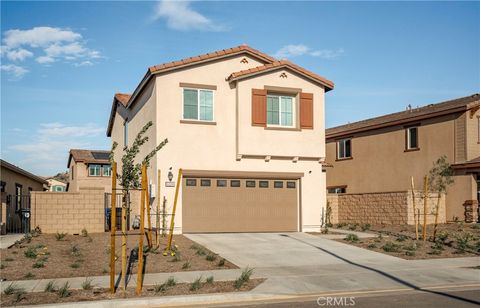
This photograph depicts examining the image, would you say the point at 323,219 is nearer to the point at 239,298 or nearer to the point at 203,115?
the point at 203,115

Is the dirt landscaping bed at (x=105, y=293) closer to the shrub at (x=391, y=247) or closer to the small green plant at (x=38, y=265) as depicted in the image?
the small green plant at (x=38, y=265)

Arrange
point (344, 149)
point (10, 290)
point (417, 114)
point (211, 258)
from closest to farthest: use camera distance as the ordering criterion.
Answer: point (10, 290)
point (211, 258)
point (417, 114)
point (344, 149)

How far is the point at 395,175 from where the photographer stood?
32.9 metres

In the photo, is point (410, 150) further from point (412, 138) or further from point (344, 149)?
point (344, 149)

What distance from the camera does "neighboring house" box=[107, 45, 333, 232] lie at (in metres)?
22.8

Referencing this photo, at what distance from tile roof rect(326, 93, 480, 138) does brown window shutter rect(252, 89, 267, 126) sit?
1111cm

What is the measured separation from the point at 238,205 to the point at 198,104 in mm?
4473

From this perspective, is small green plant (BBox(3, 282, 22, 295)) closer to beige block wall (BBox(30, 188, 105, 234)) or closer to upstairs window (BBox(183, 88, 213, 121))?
beige block wall (BBox(30, 188, 105, 234))

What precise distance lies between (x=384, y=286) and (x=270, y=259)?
4.55 m

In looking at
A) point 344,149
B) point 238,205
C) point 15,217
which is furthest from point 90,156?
point 238,205

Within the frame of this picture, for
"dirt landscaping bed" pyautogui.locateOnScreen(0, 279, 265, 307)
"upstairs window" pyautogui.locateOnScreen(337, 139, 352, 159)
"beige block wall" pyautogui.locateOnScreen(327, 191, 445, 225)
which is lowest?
"dirt landscaping bed" pyautogui.locateOnScreen(0, 279, 265, 307)

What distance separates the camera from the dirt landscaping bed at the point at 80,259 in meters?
14.1

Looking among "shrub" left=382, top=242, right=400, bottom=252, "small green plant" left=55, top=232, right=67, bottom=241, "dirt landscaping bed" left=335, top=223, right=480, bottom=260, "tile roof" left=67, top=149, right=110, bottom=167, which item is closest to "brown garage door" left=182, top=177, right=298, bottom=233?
"dirt landscaping bed" left=335, top=223, right=480, bottom=260

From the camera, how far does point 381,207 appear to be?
94.2ft
